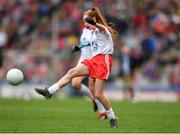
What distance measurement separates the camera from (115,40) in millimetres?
30500

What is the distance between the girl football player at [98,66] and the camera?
13.7 meters

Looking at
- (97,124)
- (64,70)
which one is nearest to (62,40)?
(64,70)

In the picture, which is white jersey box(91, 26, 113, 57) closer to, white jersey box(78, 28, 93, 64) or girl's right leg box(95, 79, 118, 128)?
girl's right leg box(95, 79, 118, 128)

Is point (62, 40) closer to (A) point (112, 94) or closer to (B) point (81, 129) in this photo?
(A) point (112, 94)

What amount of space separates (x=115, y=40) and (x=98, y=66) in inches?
658

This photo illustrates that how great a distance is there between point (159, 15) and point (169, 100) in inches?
174

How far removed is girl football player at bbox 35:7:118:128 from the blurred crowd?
14703 mm

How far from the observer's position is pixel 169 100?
29344 millimetres

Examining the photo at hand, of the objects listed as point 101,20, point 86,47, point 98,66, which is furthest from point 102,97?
point 86,47

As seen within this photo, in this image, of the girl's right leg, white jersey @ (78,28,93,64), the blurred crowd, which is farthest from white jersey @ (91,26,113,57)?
the blurred crowd

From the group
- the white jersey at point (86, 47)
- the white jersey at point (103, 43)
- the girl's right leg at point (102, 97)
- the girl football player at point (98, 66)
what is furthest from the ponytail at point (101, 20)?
the white jersey at point (86, 47)

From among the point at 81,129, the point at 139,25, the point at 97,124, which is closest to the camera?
the point at 81,129

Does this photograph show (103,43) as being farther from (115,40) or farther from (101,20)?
(115,40)

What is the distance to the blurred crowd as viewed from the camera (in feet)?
98.1
